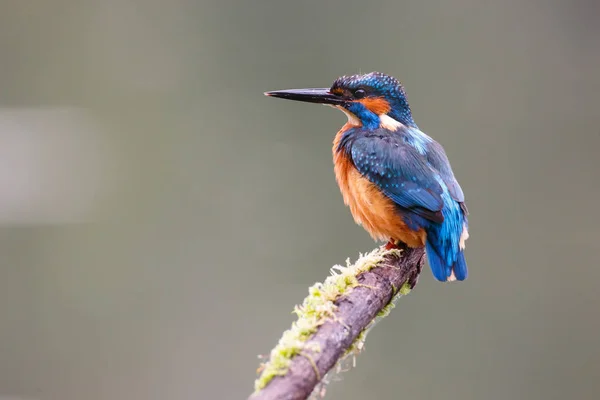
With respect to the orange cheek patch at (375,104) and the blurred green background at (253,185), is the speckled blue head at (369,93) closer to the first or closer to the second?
the orange cheek patch at (375,104)

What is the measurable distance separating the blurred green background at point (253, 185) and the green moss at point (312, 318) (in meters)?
3.49

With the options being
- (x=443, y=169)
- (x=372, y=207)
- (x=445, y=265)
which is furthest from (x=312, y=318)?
(x=443, y=169)

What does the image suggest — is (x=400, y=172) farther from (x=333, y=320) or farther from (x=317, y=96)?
(x=333, y=320)

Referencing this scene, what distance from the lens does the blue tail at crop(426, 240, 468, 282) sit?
208 cm

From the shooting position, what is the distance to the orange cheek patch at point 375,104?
254 cm

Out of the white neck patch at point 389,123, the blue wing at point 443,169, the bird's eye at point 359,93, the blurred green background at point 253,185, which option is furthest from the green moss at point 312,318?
the blurred green background at point 253,185

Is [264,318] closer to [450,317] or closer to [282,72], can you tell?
[450,317]

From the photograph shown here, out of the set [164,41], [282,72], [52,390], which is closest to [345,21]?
[282,72]

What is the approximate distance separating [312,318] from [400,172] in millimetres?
892

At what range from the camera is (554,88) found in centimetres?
635

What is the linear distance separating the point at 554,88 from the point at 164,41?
12.5 ft

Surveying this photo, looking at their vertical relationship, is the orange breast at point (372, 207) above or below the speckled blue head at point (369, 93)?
below

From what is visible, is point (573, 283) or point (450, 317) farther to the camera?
point (573, 283)

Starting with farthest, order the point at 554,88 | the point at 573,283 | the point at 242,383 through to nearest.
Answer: the point at 554,88 < the point at 573,283 < the point at 242,383
